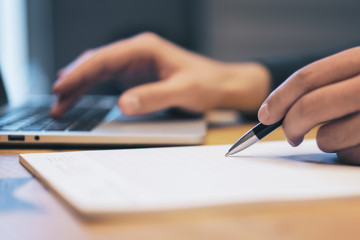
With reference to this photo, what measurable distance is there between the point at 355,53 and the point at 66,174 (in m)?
0.31

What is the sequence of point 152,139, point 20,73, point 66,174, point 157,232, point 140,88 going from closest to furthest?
point 157,232 → point 66,174 → point 152,139 → point 140,88 → point 20,73

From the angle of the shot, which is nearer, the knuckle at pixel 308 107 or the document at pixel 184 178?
the document at pixel 184 178

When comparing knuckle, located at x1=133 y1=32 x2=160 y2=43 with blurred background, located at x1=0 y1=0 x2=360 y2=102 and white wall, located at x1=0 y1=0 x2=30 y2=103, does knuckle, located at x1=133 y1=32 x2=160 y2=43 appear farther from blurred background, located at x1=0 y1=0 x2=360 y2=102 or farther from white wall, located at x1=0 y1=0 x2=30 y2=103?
blurred background, located at x1=0 y1=0 x2=360 y2=102

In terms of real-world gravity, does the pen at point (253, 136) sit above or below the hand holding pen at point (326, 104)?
below

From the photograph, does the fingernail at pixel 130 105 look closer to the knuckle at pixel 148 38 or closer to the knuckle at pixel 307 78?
the knuckle at pixel 148 38

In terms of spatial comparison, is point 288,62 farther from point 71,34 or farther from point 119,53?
point 71,34

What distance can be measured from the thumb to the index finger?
0.99 feet

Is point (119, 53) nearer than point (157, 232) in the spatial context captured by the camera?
No

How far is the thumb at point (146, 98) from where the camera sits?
69 centimetres

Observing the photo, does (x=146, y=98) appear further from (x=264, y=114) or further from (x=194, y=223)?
(x=194, y=223)

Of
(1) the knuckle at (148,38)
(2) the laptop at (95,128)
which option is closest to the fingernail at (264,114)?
(2) the laptop at (95,128)

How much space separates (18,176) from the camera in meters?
0.38

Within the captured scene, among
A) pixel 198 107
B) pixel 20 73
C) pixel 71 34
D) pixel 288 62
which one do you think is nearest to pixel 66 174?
pixel 198 107

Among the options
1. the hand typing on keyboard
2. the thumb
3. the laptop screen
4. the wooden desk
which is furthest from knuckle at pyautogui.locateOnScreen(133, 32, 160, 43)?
the wooden desk
